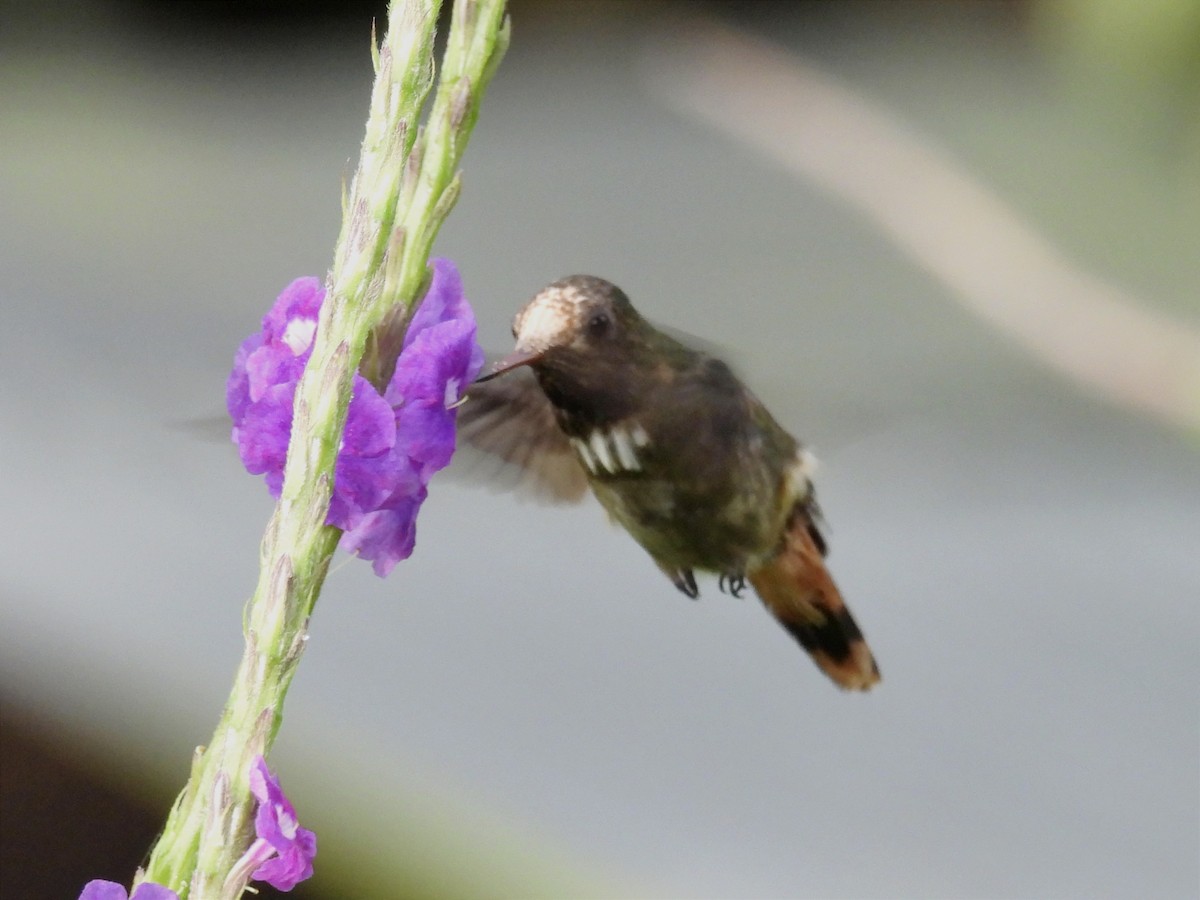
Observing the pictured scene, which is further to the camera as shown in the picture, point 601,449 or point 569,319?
point 601,449

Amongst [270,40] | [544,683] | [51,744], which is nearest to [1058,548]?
[544,683]

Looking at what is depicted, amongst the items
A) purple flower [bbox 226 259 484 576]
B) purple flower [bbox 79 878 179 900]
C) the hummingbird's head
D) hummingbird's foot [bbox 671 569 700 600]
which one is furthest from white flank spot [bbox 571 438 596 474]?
purple flower [bbox 79 878 179 900]

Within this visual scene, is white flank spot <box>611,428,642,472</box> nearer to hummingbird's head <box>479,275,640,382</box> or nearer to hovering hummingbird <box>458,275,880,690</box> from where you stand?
hovering hummingbird <box>458,275,880,690</box>

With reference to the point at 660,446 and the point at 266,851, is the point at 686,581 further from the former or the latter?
the point at 266,851

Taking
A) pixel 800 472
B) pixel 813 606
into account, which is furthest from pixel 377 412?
pixel 813 606

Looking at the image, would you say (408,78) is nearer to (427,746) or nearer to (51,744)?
(51,744)
